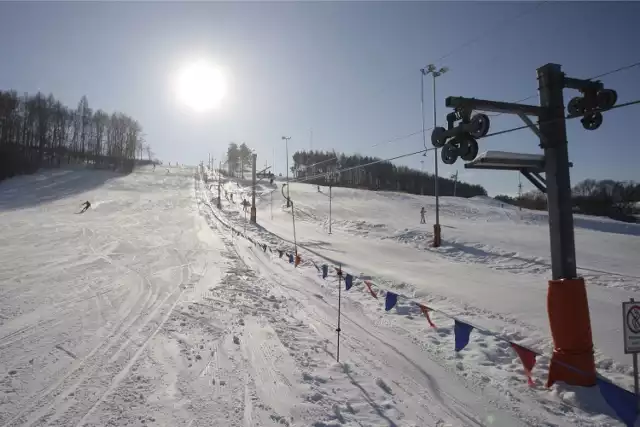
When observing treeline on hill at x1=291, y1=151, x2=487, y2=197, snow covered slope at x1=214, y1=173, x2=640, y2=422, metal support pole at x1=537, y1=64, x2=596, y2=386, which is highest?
treeline on hill at x1=291, y1=151, x2=487, y2=197

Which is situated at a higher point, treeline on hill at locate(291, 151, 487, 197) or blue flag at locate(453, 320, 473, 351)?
treeline on hill at locate(291, 151, 487, 197)

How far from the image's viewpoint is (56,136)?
88.2 metres

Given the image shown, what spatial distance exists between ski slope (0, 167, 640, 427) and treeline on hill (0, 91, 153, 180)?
62.6m

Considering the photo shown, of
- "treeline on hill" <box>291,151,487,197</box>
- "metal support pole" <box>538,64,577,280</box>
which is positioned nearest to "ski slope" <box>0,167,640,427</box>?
"metal support pole" <box>538,64,577,280</box>

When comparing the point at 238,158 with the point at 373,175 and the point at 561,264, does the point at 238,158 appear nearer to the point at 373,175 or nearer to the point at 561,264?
the point at 373,175

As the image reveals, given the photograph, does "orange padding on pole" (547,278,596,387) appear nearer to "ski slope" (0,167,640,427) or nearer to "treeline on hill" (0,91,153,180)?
"ski slope" (0,167,640,427)

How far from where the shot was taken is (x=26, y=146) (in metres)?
75.2

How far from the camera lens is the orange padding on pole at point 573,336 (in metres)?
5.50

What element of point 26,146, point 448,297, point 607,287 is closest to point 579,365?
point 448,297

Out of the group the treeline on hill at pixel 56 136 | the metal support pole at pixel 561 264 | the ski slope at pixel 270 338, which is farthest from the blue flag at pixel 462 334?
the treeline on hill at pixel 56 136

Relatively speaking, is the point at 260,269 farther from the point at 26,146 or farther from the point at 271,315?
the point at 26,146

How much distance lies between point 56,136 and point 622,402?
11210cm

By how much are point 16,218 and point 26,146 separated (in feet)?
201

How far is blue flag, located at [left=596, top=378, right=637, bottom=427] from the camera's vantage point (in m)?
4.56
